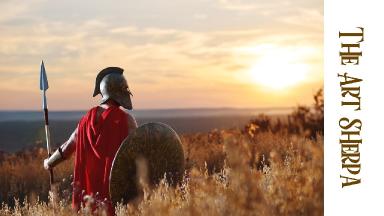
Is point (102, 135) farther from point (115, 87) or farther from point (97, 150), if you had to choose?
point (115, 87)

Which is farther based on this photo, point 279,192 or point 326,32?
point 326,32

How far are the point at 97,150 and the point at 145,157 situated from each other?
1.59 feet

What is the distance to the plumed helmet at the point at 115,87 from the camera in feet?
23.0

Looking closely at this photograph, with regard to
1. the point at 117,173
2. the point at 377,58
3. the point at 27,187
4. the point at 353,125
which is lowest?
the point at 27,187

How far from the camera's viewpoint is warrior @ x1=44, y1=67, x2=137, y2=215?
6.86 m

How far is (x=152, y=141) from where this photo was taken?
6789 mm

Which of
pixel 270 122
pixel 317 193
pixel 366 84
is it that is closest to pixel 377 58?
pixel 366 84

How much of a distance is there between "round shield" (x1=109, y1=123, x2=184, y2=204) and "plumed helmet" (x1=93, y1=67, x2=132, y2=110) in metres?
0.42

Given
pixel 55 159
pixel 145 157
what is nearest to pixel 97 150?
pixel 145 157

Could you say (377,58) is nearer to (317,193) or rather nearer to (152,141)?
Result: (317,193)

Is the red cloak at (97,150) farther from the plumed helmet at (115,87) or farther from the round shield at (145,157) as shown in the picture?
the round shield at (145,157)

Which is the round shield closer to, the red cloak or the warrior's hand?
the red cloak

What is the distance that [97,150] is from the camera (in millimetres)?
6895

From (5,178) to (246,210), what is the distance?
8.19m
